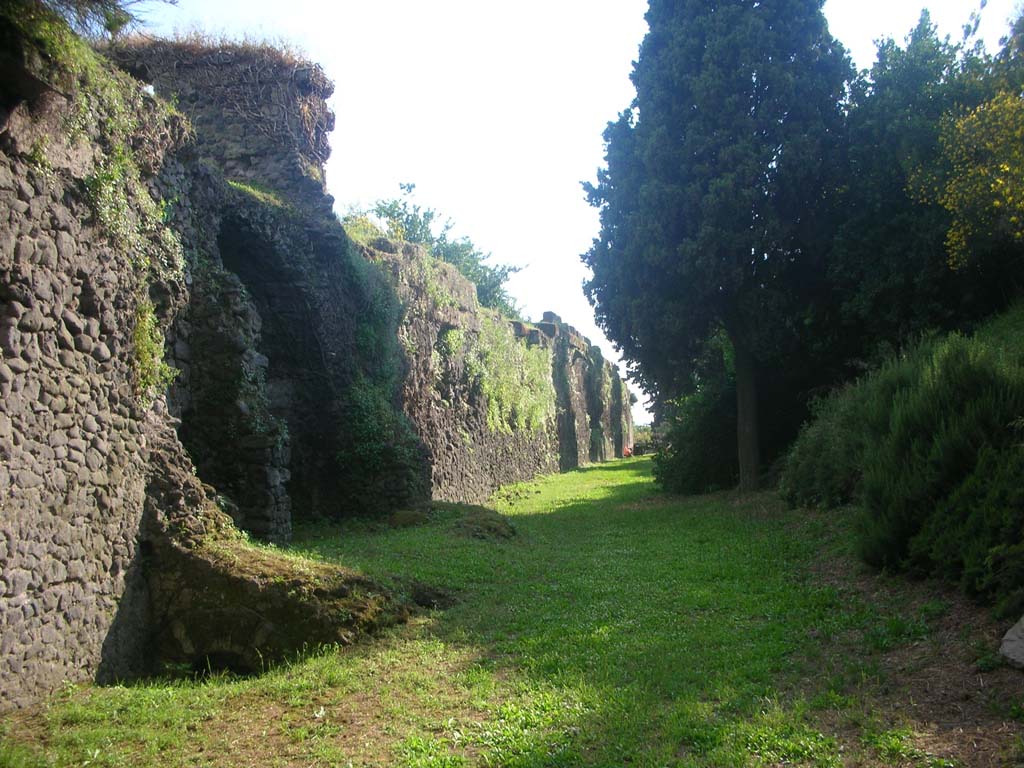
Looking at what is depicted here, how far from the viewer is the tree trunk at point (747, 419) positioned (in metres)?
16.4

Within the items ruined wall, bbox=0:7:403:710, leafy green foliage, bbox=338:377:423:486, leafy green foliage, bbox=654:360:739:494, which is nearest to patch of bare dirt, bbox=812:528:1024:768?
ruined wall, bbox=0:7:403:710

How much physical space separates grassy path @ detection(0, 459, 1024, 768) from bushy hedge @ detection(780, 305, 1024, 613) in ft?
1.28

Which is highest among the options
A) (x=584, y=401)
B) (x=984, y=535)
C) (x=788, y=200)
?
(x=788, y=200)

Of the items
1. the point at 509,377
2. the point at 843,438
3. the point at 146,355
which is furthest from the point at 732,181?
the point at 509,377

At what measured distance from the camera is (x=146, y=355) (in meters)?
6.98

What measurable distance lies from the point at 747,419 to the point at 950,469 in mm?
9689

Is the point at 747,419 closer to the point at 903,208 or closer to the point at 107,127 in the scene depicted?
the point at 903,208

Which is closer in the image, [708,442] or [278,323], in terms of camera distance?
[278,323]

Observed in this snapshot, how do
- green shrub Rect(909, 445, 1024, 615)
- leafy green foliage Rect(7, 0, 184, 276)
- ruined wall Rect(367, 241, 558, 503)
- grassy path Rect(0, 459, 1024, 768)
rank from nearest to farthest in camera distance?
grassy path Rect(0, 459, 1024, 768) < leafy green foliage Rect(7, 0, 184, 276) < green shrub Rect(909, 445, 1024, 615) < ruined wall Rect(367, 241, 558, 503)

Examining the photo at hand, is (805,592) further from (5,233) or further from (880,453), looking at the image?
(5,233)

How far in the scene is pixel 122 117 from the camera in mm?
7113

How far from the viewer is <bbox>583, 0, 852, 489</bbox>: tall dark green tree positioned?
15.2 m

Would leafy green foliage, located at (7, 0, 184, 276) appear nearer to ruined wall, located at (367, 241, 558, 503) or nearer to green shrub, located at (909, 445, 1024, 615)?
green shrub, located at (909, 445, 1024, 615)

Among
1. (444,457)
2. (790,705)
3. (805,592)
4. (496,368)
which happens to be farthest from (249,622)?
(496,368)
